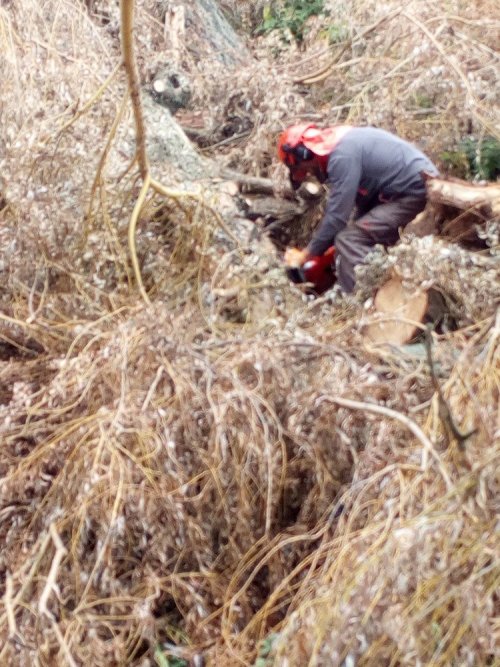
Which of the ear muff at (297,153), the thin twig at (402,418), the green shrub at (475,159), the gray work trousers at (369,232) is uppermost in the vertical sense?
the ear muff at (297,153)

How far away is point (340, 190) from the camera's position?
4.07 meters

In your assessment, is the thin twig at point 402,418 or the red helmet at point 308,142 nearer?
the thin twig at point 402,418

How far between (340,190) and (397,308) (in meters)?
0.87

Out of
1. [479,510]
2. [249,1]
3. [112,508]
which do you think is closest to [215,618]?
[112,508]

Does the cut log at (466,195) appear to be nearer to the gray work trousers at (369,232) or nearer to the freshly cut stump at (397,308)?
the gray work trousers at (369,232)

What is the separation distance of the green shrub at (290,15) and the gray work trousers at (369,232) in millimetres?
3399

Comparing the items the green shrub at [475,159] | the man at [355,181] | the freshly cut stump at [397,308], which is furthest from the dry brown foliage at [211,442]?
the green shrub at [475,159]

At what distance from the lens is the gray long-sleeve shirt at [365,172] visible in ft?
13.3

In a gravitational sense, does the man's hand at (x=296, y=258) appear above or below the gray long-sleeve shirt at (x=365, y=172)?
below

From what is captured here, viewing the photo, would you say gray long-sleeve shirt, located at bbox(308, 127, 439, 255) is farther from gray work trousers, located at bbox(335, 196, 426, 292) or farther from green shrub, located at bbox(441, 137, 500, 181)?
green shrub, located at bbox(441, 137, 500, 181)

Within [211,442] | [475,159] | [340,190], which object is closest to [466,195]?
[340,190]

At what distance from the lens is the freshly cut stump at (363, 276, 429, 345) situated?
11.4 ft

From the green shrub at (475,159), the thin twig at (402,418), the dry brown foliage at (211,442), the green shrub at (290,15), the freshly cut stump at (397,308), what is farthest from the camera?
the green shrub at (290,15)

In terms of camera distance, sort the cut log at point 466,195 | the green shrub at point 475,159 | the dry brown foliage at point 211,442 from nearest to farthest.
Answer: the dry brown foliage at point 211,442
the cut log at point 466,195
the green shrub at point 475,159
